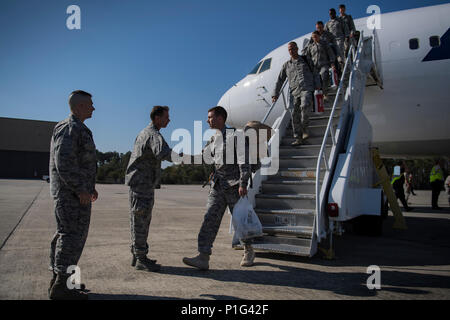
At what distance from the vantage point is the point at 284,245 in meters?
4.15

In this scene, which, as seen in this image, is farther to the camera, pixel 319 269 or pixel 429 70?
pixel 429 70

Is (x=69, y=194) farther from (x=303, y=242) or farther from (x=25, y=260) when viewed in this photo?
(x=303, y=242)

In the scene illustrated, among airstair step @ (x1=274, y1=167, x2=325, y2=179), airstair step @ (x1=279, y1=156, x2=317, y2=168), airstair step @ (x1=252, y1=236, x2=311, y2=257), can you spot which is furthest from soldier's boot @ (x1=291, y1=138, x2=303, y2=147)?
airstair step @ (x1=252, y1=236, x2=311, y2=257)

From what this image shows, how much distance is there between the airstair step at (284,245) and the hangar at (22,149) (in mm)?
47603

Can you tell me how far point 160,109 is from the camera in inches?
141

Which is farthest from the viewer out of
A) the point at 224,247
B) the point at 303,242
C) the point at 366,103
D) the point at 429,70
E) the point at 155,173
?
the point at 366,103

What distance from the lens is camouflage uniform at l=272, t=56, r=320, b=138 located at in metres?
5.65

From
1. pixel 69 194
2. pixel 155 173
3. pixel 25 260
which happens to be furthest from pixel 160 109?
pixel 25 260

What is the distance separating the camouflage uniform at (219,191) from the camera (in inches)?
139

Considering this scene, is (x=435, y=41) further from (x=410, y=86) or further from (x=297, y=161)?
(x=297, y=161)

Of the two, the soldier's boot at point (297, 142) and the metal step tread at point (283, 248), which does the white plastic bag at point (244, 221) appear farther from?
the soldier's boot at point (297, 142)

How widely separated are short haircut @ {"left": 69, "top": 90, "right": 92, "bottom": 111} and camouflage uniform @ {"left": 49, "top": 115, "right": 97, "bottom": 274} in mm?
107
